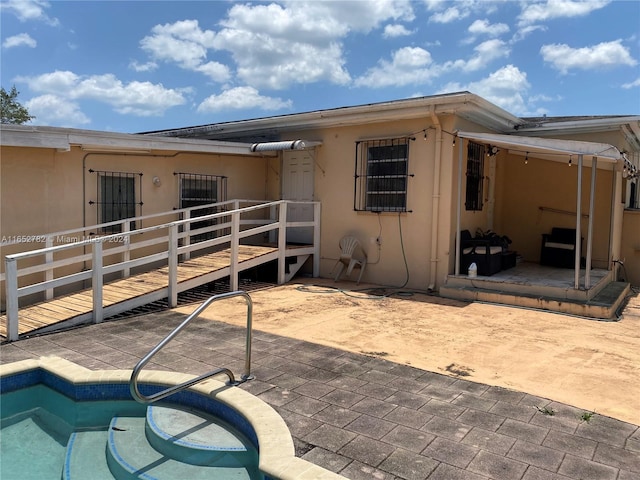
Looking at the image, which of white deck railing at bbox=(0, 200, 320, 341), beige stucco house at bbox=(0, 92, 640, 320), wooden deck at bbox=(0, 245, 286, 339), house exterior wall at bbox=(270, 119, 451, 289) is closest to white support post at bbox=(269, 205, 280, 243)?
white deck railing at bbox=(0, 200, 320, 341)

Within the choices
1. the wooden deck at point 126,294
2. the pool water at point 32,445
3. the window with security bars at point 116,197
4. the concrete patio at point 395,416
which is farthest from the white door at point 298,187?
the pool water at point 32,445

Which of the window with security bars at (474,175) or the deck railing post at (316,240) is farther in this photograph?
the deck railing post at (316,240)

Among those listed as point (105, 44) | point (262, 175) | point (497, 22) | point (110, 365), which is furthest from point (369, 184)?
point (105, 44)

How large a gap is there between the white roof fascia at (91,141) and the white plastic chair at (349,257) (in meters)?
3.20

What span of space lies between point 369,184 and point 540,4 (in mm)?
4473

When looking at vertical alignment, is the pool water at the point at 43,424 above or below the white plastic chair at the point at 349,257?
below

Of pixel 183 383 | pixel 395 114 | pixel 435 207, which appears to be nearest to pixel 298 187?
pixel 395 114

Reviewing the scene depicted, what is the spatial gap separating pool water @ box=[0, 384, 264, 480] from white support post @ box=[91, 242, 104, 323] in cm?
185

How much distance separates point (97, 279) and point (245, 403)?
3534mm

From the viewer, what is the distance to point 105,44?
34.8 ft

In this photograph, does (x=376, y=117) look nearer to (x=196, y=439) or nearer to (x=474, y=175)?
(x=474, y=175)

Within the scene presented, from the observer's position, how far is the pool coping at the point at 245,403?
8.59ft

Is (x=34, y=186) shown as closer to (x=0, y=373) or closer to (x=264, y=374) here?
(x=0, y=373)

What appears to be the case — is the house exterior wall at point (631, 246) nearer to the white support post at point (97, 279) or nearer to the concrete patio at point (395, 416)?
the concrete patio at point (395, 416)
